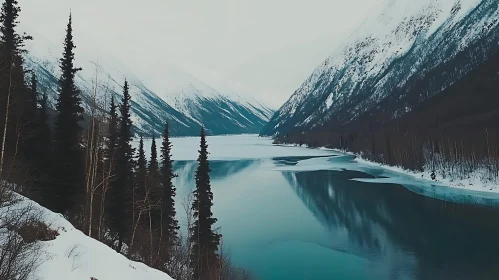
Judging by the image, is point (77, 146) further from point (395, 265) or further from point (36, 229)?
point (395, 265)

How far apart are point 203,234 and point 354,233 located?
20.2 metres

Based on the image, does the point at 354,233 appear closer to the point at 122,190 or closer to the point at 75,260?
the point at 122,190

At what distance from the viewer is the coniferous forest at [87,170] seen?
20.4 meters

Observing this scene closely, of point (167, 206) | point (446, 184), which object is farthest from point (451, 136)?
point (167, 206)

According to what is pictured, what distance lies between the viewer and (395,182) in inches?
3246

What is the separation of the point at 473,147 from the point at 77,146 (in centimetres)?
7822

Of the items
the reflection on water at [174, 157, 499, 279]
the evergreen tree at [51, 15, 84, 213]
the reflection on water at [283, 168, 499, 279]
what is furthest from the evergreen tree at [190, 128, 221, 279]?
the reflection on water at [283, 168, 499, 279]

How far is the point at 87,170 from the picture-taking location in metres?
23.8

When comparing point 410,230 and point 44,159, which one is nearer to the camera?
point 44,159

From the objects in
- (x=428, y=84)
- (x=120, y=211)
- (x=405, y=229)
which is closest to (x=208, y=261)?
(x=120, y=211)

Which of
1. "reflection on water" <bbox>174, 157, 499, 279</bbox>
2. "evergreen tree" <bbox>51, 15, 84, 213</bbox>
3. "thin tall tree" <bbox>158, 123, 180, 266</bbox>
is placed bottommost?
"reflection on water" <bbox>174, 157, 499, 279</bbox>

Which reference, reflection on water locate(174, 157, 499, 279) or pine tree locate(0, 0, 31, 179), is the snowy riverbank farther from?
pine tree locate(0, 0, 31, 179)

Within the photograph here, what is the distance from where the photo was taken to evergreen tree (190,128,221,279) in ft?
95.8

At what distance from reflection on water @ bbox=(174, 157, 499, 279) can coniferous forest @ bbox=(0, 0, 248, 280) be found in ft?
22.6
